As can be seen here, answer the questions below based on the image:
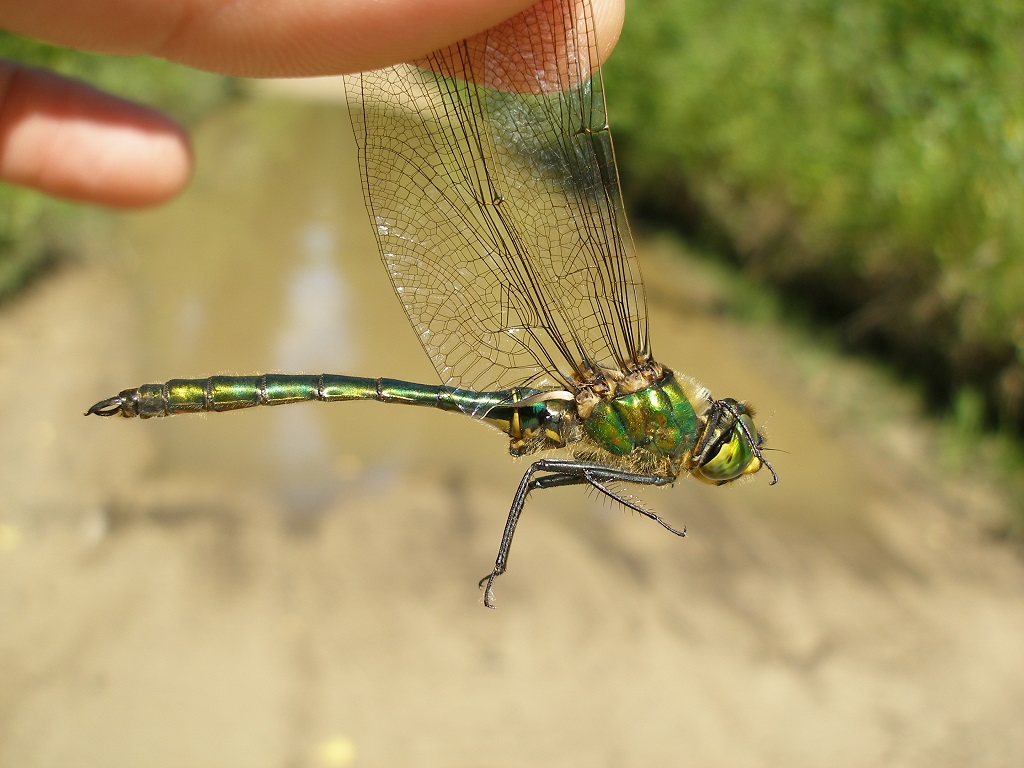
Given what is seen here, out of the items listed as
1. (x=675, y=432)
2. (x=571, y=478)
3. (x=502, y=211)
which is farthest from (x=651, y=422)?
(x=502, y=211)

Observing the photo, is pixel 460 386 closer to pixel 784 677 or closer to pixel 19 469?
pixel 784 677

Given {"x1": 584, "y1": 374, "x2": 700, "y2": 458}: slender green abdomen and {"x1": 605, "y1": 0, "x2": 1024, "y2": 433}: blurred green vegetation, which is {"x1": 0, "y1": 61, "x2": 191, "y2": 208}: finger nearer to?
{"x1": 584, "y1": 374, "x2": 700, "y2": 458}: slender green abdomen

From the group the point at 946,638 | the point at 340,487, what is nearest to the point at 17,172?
the point at 340,487

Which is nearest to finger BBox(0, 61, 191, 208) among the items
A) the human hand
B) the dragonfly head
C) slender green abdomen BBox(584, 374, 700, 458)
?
the human hand

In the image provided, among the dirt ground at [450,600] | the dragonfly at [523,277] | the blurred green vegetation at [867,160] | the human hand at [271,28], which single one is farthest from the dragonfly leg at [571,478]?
the blurred green vegetation at [867,160]

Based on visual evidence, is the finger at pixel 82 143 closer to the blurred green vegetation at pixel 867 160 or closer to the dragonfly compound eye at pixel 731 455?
the dragonfly compound eye at pixel 731 455

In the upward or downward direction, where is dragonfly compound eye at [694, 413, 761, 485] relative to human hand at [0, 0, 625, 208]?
downward

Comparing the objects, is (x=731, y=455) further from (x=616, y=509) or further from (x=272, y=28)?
(x=616, y=509)
